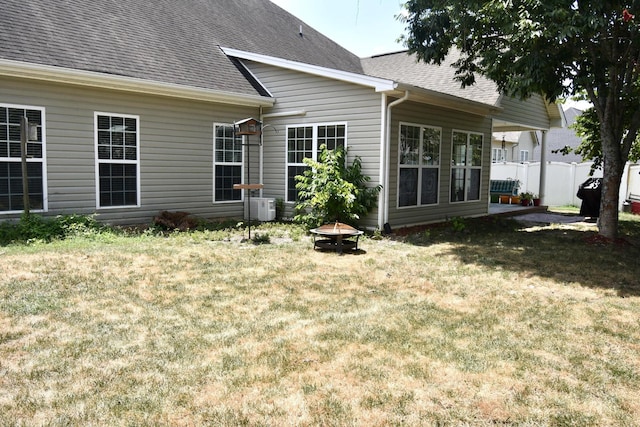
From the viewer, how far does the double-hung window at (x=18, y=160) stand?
8.11 m

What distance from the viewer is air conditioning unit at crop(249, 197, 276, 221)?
432 inches

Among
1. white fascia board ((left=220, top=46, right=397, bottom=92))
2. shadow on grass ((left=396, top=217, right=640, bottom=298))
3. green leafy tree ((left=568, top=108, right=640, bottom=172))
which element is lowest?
shadow on grass ((left=396, top=217, right=640, bottom=298))

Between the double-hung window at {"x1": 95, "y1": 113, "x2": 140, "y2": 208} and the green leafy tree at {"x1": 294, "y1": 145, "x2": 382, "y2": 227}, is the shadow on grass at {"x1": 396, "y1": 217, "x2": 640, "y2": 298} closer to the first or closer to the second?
the green leafy tree at {"x1": 294, "y1": 145, "x2": 382, "y2": 227}

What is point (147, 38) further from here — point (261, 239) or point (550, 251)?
point (550, 251)

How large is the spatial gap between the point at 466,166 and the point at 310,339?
9.54 m

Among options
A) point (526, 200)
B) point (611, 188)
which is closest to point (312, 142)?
point (611, 188)

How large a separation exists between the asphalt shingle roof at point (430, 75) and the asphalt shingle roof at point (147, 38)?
2.28 m

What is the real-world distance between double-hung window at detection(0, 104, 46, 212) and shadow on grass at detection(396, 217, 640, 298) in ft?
21.3

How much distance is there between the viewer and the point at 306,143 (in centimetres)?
1081

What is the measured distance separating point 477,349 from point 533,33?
4.99 metres

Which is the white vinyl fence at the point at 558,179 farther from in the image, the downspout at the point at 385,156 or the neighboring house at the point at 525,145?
the downspout at the point at 385,156

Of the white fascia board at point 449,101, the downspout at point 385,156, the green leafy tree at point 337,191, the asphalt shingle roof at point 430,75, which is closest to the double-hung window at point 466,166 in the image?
the white fascia board at point 449,101

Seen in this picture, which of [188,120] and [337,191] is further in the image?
[188,120]

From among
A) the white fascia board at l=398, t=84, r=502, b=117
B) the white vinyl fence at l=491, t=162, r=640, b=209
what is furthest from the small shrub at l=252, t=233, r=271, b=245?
the white vinyl fence at l=491, t=162, r=640, b=209
